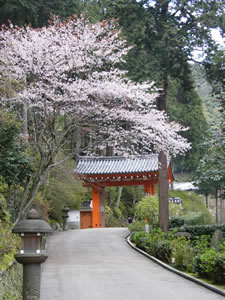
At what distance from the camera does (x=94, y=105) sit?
1552cm

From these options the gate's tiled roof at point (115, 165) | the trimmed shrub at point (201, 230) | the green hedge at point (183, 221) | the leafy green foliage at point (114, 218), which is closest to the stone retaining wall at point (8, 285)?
the trimmed shrub at point (201, 230)

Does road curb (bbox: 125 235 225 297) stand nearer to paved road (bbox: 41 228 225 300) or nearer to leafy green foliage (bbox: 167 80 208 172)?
paved road (bbox: 41 228 225 300)

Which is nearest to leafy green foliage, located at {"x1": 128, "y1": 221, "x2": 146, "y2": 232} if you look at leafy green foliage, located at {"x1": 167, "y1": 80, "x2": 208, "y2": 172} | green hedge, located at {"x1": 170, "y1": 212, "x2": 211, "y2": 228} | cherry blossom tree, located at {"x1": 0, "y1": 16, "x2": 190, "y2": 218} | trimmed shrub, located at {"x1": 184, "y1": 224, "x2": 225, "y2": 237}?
green hedge, located at {"x1": 170, "y1": 212, "x2": 211, "y2": 228}

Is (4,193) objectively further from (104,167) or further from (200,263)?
(104,167)

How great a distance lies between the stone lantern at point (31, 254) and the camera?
7.29 m

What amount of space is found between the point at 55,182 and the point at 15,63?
11.5m

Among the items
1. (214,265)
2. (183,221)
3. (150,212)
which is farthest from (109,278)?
(150,212)

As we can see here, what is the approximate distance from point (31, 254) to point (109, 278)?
4513 mm

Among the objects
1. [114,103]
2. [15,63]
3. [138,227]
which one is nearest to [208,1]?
[114,103]

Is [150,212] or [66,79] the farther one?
[150,212]

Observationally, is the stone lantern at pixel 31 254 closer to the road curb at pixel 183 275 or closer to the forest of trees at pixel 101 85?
the road curb at pixel 183 275

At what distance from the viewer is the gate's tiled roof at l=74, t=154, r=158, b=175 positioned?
92.4 feet

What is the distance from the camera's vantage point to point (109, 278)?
11312mm

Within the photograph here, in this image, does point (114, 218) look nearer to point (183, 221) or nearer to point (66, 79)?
point (183, 221)
